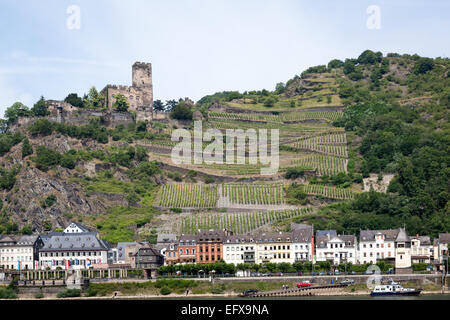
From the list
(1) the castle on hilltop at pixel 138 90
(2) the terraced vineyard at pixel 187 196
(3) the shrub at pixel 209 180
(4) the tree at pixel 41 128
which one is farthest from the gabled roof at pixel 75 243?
(1) the castle on hilltop at pixel 138 90

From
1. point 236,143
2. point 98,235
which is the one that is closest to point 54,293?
point 98,235

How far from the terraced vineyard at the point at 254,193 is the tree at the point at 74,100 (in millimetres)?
36978

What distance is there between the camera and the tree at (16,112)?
161 meters

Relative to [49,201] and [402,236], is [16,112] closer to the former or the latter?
[49,201]

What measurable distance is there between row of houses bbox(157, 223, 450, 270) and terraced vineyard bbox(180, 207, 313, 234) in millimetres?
8066

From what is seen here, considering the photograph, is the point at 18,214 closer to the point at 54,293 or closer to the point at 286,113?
the point at 54,293

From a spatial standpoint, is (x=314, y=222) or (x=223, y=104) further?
(x=223, y=104)

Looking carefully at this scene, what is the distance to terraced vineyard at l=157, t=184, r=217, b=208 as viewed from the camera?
137000 mm

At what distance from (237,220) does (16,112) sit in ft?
168

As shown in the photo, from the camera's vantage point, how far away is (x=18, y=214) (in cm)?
13288

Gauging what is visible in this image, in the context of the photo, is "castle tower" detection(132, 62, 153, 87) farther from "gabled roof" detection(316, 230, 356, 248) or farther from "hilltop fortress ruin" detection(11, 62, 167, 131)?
"gabled roof" detection(316, 230, 356, 248)

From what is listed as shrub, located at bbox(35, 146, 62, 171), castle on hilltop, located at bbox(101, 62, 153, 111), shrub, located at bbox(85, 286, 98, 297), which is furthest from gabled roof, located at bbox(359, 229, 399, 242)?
castle on hilltop, located at bbox(101, 62, 153, 111)

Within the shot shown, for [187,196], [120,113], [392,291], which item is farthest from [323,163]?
[392,291]
